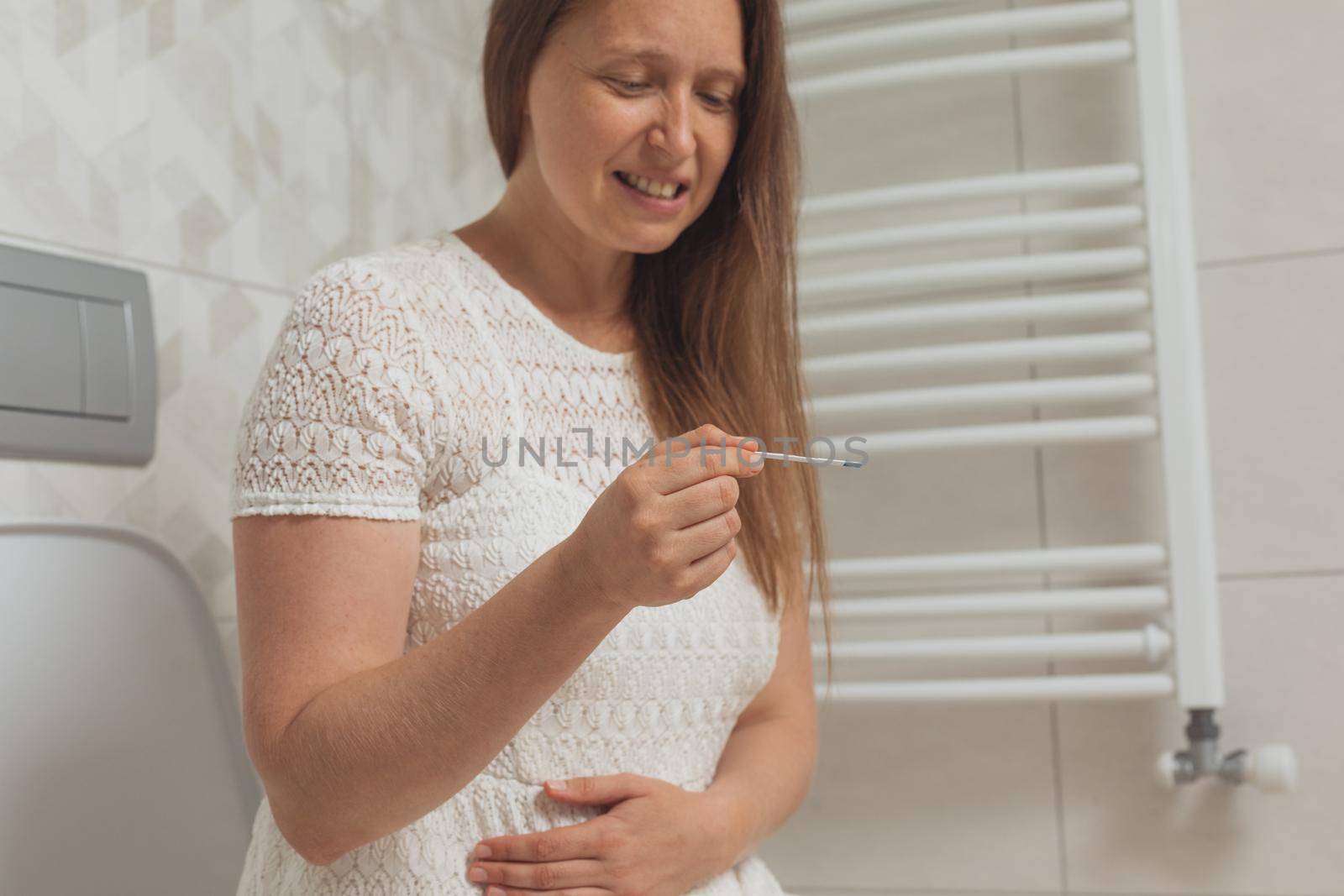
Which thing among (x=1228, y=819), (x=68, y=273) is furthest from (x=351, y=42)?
(x=1228, y=819)

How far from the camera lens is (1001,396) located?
42.9 inches

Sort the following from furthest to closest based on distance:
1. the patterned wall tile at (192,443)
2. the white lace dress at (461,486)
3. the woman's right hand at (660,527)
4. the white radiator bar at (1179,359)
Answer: the white radiator bar at (1179,359), the patterned wall tile at (192,443), the white lace dress at (461,486), the woman's right hand at (660,527)

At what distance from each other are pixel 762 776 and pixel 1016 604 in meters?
0.37

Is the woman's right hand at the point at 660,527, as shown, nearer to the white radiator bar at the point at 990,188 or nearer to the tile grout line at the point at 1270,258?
the white radiator bar at the point at 990,188

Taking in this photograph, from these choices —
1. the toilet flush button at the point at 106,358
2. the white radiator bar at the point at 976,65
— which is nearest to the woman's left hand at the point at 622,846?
the toilet flush button at the point at 106,358

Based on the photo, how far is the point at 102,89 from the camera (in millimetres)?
865

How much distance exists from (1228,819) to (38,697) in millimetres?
958

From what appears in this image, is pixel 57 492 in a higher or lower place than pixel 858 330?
lower

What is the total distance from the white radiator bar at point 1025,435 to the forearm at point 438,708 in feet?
1.87

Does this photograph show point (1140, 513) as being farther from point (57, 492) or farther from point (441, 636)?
point (57, 492)

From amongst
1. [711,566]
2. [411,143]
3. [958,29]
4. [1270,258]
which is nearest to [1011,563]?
[1270,258]

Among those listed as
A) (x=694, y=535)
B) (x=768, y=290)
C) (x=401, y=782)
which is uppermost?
(x=768, y=290)

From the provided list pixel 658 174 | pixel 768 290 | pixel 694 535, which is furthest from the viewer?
pixel 768 290

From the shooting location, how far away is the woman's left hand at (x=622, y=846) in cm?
65
